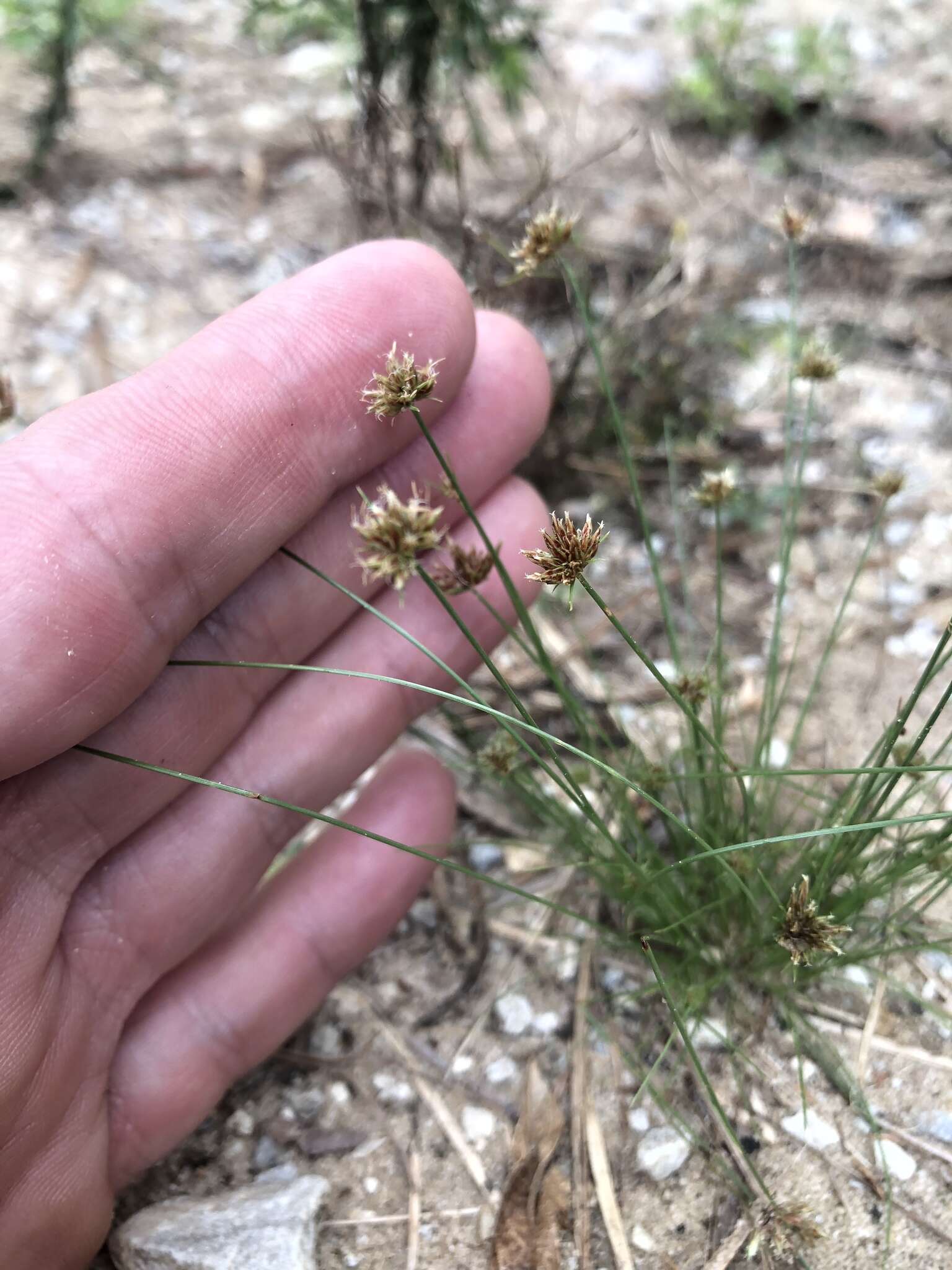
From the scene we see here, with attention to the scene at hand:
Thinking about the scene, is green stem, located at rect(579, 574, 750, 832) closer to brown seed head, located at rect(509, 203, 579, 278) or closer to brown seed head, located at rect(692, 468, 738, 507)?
brown seed head, located at rect(692, 468, 738, 507)

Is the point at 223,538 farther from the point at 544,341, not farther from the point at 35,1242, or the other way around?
the point at 544,341

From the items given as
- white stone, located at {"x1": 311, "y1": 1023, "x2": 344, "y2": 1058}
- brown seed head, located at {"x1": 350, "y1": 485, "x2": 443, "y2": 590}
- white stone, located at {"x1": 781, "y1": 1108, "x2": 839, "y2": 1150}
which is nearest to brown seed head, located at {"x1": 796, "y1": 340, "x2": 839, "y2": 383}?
brown seed head, located at {"x1": 350, "y1": 485, "x2": 443, "y2": 590}

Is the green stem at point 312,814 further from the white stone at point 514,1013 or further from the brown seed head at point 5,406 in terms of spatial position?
the brown seed head at point 5,406

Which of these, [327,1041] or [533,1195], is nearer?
[533,1195]

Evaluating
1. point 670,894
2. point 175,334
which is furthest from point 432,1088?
→ point 175,334

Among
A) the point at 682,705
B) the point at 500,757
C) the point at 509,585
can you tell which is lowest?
the point at 500,757

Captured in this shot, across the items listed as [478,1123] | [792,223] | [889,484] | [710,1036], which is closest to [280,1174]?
[478,1123]

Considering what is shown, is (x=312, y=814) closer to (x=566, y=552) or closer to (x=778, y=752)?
(x=566, y=552)
